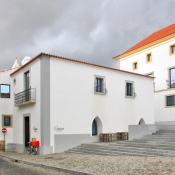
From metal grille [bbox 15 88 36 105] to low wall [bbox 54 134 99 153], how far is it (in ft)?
10.2

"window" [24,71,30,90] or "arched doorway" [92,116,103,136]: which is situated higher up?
"window" [24,71,30,90]

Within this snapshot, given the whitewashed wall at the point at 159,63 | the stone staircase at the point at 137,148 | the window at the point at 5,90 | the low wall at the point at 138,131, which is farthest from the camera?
the whitewashed wall at the point at 159,63

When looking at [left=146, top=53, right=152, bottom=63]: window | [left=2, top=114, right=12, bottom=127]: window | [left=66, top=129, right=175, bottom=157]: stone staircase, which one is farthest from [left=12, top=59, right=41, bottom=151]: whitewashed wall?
[left=146, top=53, right=152, bottom=63]: window

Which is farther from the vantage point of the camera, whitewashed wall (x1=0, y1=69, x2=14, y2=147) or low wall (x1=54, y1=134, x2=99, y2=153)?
whitewashed wall (x1=0, y1=69, x2=14, y2=147)

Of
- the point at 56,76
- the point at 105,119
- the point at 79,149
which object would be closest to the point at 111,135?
the point at 105,119

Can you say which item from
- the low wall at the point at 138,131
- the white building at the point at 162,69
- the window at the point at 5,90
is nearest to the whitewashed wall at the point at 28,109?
the window at the point at 5,90

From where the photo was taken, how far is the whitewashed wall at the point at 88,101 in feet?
56.9

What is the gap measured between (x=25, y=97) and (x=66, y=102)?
308cm

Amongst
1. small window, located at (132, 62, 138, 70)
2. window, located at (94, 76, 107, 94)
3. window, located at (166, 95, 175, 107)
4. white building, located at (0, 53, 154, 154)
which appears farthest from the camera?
small window, located at (132, 62, 138, 70)

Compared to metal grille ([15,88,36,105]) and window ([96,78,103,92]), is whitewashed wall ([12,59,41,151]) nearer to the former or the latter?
metal grille ([15,88,36,105])

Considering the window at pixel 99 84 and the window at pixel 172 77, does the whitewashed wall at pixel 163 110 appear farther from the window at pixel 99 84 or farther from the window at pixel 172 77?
the window at pixel 99 84

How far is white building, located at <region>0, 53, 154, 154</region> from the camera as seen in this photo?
Answer: 16875 millimetres

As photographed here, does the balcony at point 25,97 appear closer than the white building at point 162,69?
Yes

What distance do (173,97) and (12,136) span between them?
15538 millimetres
